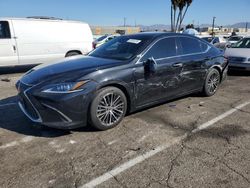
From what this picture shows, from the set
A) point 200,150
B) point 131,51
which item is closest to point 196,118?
point 200,150

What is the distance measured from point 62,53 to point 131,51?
6.09 meters

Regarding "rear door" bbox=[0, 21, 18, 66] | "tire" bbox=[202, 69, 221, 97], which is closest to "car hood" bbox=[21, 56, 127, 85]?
"tire" bbox=[202, 69, 221, 97]

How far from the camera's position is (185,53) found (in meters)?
5.10

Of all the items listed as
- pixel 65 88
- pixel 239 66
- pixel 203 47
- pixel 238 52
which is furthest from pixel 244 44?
pixel 65 88

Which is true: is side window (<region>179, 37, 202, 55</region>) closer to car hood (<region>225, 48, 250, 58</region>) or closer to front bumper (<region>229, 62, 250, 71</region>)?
front bumper (<region>229, 62, 250, 71</region>)

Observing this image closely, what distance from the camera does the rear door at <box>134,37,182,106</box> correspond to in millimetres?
4293

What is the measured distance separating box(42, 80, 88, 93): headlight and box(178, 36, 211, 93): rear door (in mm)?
2257

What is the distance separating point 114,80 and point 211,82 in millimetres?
2911

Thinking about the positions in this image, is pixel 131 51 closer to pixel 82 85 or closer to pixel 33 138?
pixel 82 85

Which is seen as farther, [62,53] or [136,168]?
[62,53]

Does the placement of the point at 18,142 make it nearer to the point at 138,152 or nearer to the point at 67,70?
the point at 67,70

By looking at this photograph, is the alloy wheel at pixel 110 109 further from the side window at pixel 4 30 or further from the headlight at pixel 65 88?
the side window at pixel 4 30

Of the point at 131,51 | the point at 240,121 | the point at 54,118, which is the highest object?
the point at 131,51

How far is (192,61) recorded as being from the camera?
5.17 metres
